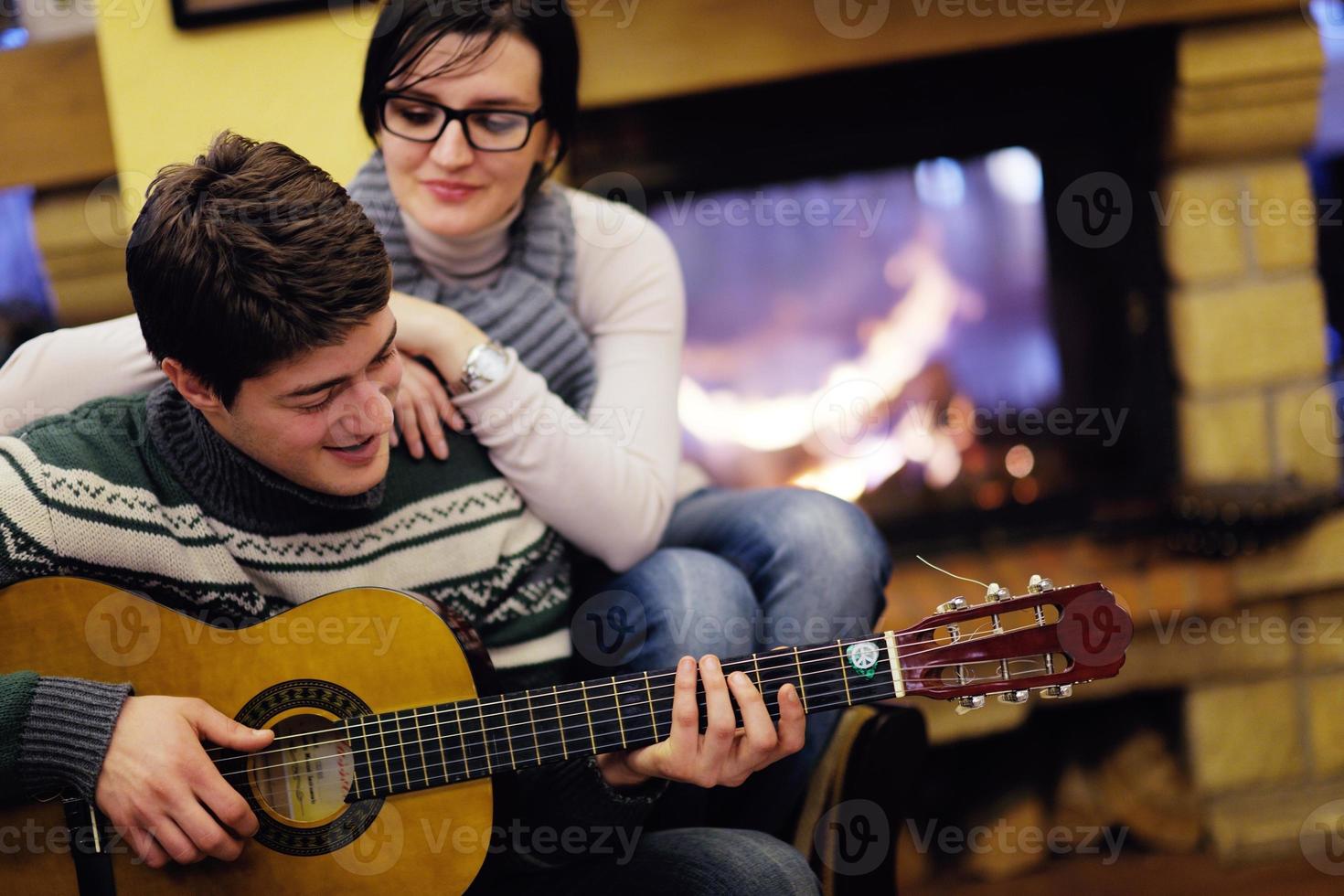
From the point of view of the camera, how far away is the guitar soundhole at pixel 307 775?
2.84 ft

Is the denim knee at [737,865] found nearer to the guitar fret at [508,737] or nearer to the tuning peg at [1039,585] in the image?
the guitar fret at [508,737]

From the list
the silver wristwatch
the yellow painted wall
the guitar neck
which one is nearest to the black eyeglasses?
the silver wristwatch

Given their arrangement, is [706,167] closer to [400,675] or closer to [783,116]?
[783,116]

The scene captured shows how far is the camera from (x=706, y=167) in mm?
1735

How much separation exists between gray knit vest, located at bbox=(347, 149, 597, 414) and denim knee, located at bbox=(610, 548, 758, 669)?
20 cm

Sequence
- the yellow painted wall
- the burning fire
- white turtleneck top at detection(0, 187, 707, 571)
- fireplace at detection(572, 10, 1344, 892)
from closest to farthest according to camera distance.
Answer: white turtleneck top at detection(0, 187, 707, 571), the yellow painted wall, fireplace at detection(572, 10, 1344, 892), the burning fire

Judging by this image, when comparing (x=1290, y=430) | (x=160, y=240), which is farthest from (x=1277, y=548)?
(x=160, y=240)

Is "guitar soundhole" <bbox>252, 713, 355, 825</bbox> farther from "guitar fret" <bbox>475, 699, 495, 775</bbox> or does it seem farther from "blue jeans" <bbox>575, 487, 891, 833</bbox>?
"blue jeans" <bbox>575, 487, 891, 833</bbox>

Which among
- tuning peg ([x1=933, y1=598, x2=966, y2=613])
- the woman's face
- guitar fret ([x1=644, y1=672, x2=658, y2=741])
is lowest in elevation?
guitar fret ([x1=644, y1=672, x2=658, y2=741])

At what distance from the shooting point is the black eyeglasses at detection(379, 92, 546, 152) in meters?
1.06

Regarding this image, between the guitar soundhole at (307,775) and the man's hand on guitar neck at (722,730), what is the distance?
0.25 m

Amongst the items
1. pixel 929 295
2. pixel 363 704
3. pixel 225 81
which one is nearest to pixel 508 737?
pixel 363 704

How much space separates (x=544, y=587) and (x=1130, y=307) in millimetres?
1168

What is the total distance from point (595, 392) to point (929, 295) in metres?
0.86
